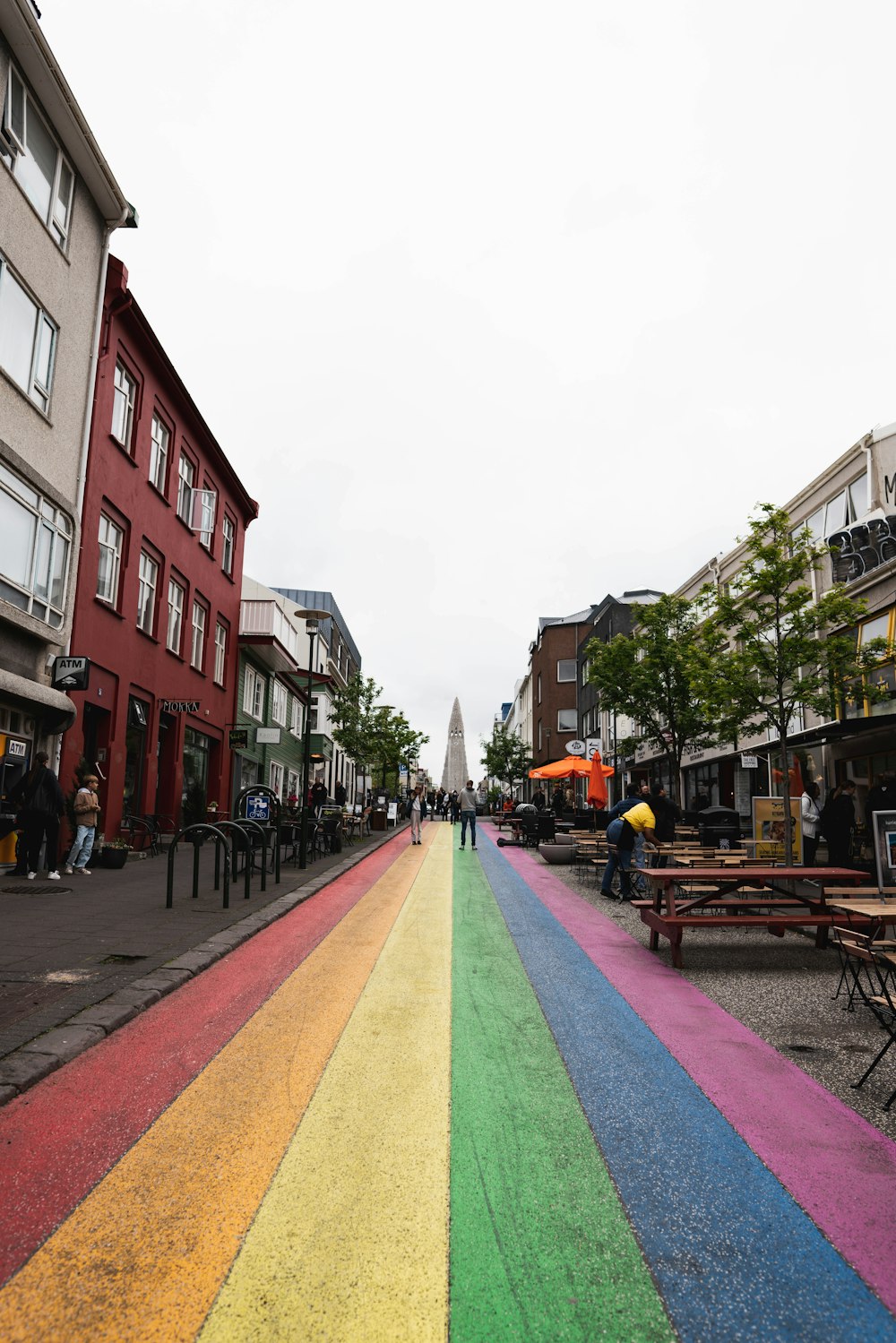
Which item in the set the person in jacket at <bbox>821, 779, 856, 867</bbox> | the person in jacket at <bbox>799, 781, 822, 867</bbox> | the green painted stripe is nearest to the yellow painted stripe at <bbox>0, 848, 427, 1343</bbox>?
the green painted stripe

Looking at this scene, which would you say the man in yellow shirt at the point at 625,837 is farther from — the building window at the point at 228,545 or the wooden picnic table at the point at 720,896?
the building window at the point at 228,545

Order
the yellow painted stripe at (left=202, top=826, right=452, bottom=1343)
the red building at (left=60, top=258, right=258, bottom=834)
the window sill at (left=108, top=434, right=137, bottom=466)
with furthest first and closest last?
the window sill at (left=108, top=434, right=137, bottom=466)
the red building at (left=60, top=258, right=258, bottom=834)
the yellow painted stripe at (left=202, top=826, right=452, bottom=1343)

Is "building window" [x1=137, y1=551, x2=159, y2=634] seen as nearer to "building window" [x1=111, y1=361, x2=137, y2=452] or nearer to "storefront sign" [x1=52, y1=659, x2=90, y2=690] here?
"building window" [x1=111, y1=361, x2=137, y2=452]

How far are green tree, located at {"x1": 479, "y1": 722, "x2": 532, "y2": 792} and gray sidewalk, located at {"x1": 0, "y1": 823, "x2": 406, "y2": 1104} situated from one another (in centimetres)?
5996

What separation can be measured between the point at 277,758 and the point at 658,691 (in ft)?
70.6

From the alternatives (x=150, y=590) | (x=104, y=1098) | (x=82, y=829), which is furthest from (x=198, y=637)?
(x=104, y=1098)

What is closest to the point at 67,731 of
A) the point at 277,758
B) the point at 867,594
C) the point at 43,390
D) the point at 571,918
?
the point at 43,390

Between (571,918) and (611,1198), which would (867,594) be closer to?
(571,918)

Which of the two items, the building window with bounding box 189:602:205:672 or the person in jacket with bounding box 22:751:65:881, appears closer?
the person in jacket with bounding box 22:751:65:881

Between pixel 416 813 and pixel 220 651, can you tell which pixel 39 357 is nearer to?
pixel 220 651

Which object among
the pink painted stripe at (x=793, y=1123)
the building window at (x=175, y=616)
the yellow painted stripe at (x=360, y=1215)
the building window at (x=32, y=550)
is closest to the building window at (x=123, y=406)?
the building window at (x=32, y=550)

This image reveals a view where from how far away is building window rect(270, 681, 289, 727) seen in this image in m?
35.9

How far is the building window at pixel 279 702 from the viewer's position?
35875 millimetres

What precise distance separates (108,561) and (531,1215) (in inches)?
694
